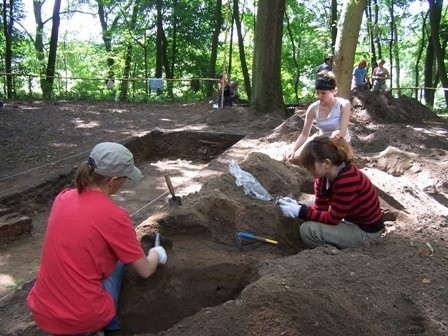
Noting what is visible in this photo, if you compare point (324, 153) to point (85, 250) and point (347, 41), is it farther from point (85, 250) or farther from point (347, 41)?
point (347, 41)

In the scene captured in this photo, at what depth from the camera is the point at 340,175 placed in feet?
11.1

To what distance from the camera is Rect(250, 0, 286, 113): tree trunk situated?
12125 mm

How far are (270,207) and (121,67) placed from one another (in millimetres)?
26088

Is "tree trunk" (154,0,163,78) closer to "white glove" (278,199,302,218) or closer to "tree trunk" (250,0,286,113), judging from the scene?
"tree trunk" (250,0,286,113)

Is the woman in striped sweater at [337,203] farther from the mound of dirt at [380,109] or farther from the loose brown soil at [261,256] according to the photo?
the mound of dirt at [380,109]

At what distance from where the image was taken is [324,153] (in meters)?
3.32

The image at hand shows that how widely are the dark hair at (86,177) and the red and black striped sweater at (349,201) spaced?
1.86m

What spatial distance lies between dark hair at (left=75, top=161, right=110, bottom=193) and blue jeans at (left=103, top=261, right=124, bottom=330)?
690 millimetres

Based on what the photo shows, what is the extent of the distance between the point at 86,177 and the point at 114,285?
2.76ft

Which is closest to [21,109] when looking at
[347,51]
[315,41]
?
[347,51]

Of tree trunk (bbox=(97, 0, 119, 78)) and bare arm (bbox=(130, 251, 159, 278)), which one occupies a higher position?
tree trunk (bbox=(97, 0, 119, 78))

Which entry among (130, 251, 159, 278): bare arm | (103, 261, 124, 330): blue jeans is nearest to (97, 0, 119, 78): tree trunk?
(103, 261, 124, 330): blue jeans

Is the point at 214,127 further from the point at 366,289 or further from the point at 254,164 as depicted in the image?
the point at 366,289

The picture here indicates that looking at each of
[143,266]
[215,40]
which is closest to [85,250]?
[143,266]
